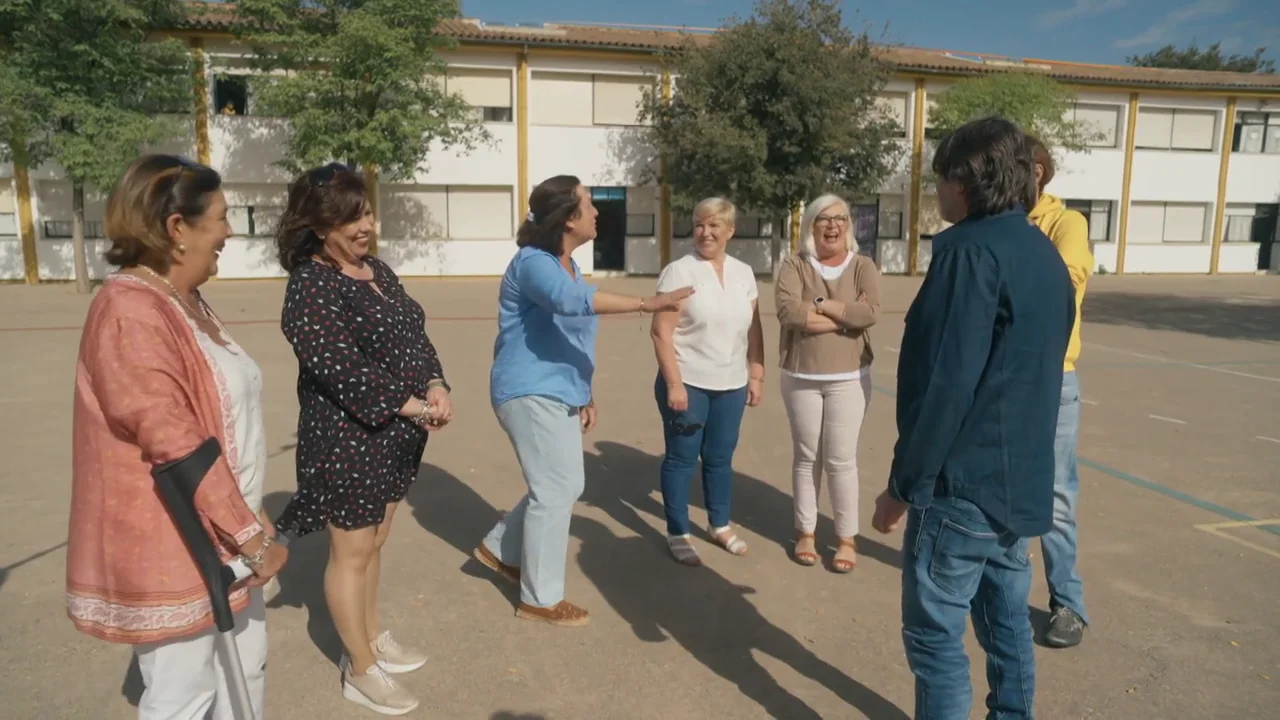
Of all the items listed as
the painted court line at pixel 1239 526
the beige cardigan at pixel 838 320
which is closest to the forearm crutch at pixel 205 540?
the beige cardigan at pixel 838 320

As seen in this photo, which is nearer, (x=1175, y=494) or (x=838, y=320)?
(x=838, y=320)

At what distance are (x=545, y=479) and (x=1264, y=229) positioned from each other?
1449 inches

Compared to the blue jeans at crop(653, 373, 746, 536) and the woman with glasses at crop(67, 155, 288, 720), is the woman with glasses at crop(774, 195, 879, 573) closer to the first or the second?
the blue jeans at crop(653, 373, 746, 536)

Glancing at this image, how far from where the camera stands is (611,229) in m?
26.6

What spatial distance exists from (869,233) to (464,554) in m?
26.0

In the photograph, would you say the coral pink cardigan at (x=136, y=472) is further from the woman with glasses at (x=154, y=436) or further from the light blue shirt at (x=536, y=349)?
the light blue shirt at (x=536, y=349)

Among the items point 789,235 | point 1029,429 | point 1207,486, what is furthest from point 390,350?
point 789,235

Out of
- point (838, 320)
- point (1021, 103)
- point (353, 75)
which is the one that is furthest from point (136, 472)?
point (1021, 103)

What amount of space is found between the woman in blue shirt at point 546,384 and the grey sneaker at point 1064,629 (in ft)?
6.20

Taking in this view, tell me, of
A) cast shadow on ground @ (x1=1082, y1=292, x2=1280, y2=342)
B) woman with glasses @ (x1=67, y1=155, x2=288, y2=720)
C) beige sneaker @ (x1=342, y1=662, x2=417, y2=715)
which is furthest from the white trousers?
cast shadow on ground @ (x1=1082, y1=292, x2=1280, y2=342)

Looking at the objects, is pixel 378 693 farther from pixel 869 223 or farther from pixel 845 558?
pixel 869 223

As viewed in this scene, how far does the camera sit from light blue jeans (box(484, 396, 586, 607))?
3574 mm

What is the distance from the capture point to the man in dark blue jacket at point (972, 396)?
2.22m

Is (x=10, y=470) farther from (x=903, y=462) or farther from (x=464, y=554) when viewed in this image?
(x=903, y=462)
